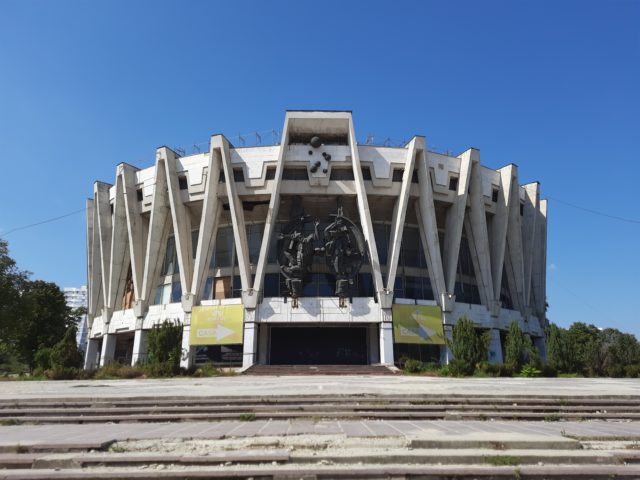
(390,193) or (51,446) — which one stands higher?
(390,193)

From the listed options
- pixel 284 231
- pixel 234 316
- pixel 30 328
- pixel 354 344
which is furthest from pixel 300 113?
pixel 30 328

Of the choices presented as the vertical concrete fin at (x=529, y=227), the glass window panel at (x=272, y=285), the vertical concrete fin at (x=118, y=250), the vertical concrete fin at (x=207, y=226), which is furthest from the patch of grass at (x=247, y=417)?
the vertical concrete fin at (x=529, y=227)

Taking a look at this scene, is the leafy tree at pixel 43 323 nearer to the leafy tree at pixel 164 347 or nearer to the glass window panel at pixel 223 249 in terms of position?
the glass window panel at pixel 223 249

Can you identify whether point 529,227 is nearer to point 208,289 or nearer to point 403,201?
point 403,201

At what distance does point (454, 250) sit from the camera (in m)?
38.5

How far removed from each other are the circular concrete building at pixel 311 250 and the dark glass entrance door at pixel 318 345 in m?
0.13

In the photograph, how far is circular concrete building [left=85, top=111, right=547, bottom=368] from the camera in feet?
115

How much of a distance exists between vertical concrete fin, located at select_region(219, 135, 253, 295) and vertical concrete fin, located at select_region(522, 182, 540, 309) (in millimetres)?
29838

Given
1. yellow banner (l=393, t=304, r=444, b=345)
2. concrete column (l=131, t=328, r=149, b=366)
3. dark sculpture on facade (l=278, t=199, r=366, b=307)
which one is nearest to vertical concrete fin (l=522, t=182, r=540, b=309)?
yellow banner (l=393, t=304, r=444, b=345)

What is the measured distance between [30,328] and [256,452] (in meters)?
56.6

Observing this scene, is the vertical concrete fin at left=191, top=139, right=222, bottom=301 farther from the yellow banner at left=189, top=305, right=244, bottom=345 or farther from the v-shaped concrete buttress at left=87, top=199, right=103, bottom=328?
the v-shaped concrete buttress at left=87, top=199, right=103, bottom=328

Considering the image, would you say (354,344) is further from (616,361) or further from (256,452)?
(256,452)

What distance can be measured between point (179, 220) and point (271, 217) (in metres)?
9.26

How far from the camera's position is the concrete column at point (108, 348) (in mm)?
40250
